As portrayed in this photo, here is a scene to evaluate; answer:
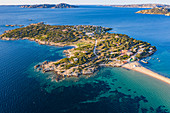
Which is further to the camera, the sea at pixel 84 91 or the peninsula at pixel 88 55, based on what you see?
the peninsula at pixel 88 55

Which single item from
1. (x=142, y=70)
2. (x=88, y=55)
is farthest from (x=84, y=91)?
(x=142, y=70)

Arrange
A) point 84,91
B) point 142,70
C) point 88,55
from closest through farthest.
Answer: point 84,91, point 142,70, point 88,55

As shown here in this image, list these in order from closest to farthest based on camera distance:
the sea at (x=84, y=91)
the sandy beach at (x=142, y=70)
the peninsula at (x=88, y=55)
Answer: the sea at (x=84, y=91)
the sandy beach at (x=142, y=70)
the peninsula at (x=88, y=55)

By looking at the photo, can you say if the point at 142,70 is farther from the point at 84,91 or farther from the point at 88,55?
the point at 84,91

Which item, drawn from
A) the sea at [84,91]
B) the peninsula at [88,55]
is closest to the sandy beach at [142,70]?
the peninsula at [88,55]

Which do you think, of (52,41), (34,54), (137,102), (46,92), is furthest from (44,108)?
(52,41)

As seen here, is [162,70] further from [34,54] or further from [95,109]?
[34,54]

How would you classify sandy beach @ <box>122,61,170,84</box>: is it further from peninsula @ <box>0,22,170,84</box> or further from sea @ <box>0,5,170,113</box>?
sea @ <box>0,5,170,113</box>

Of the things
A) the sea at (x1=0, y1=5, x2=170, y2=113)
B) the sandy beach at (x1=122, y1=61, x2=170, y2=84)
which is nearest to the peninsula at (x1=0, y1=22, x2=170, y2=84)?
the sandy beach at (x1=122, y1=61, x2=170, y2=84)

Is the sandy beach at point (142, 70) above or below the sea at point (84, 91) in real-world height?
above

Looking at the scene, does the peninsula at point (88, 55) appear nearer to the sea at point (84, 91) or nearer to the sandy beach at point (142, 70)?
the sandy beach at point (142, 70)

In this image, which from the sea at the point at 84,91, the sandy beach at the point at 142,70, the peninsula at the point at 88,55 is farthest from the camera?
the peninsula at the point at 88,55
